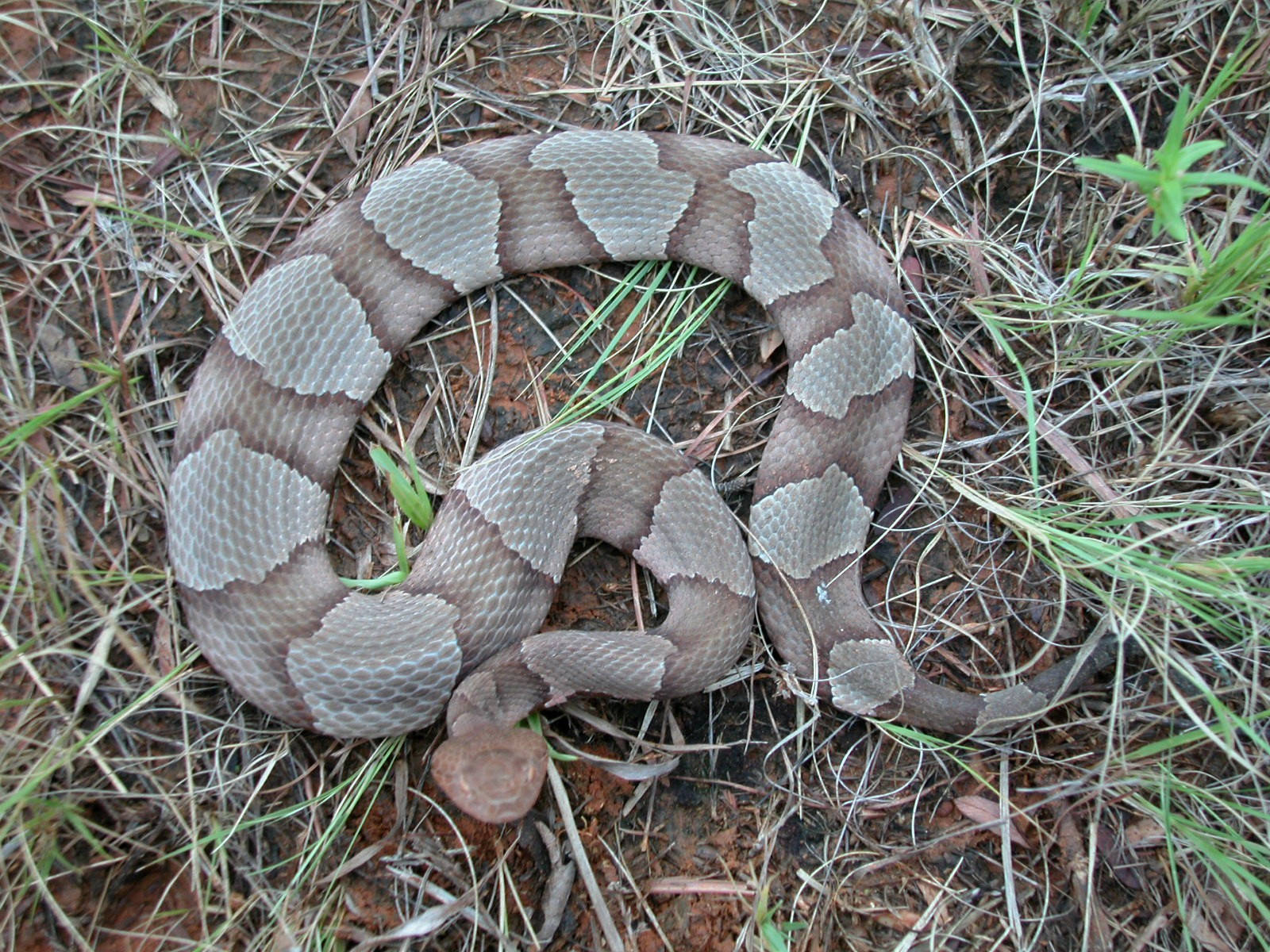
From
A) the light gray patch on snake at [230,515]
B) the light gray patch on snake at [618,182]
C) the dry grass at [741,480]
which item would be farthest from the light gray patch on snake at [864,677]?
the light gray patch on snake at [230,515]

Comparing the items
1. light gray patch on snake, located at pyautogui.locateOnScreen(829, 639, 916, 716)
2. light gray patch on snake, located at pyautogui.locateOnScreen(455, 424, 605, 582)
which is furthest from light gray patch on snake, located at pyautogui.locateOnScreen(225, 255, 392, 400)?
light gray patch on snake, located at pyautogui.locateOnScreen(829, 639, 916, 716)


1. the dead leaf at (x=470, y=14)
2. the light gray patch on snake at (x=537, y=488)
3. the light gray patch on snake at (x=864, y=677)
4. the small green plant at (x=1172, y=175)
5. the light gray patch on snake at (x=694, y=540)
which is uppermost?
the dead leaf at (x=470, y=14)

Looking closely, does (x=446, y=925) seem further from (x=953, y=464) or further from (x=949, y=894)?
(x=953, y=464)

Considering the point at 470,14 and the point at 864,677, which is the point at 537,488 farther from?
the point at 470,14

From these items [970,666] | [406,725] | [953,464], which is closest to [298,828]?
[406,725]

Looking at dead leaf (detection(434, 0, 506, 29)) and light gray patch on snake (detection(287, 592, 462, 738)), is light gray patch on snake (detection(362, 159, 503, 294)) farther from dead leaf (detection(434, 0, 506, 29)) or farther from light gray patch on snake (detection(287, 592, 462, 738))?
light gray patch on snake (detection(287, 592, 462, 738))

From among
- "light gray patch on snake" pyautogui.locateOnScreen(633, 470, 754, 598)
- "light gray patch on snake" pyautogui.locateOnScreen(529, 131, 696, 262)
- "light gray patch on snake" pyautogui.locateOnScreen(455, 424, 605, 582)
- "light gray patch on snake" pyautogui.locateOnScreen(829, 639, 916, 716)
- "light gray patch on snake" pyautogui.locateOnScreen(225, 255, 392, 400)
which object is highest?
"light gray patch on snake" pyautogui.locateOnScreen(529, 131, 696, 262)

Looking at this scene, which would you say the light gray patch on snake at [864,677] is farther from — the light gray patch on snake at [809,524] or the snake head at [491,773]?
the snake head at [491,773]
